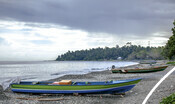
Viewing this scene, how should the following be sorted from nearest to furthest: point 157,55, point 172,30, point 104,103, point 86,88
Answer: point 104,103 → point 86,88 → point 172,30 → point 157,55

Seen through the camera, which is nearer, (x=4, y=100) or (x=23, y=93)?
(x=4, y=100)

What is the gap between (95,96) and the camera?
18.3 metres

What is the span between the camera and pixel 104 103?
15594 mm

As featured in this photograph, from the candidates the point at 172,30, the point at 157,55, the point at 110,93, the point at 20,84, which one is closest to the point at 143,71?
the point at 172,30

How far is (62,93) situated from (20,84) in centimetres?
524

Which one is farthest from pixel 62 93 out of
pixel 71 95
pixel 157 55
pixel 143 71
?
pixel 157 55

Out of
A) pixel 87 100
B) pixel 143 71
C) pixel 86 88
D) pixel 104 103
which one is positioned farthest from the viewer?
pixel 143 71

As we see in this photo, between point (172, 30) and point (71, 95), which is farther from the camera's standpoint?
point (172, 30)

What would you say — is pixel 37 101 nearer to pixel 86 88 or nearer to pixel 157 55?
pixel 86 88

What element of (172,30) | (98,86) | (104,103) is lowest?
(104,103)

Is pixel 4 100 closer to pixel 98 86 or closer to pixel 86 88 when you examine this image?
pixel 86 88

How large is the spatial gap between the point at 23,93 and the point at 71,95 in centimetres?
585

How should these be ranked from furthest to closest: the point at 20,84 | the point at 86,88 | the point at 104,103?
the point at 20,84, the point at 86,88, the point at 104,103

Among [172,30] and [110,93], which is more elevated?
[172,30]
